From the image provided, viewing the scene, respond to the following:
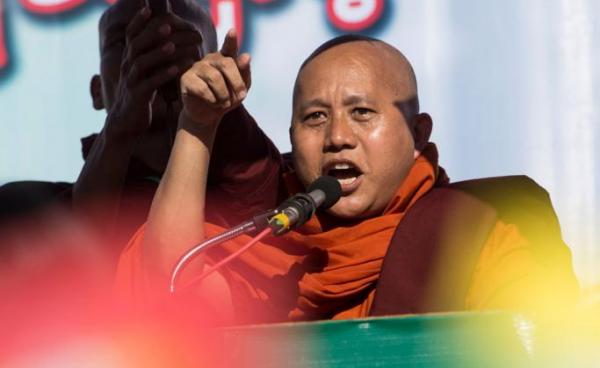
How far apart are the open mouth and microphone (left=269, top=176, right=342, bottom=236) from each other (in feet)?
0.84

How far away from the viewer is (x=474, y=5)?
2846mm

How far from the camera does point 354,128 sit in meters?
1.94

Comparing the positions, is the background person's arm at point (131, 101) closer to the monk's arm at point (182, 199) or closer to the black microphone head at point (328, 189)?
the monk's arm at point (182, 199)

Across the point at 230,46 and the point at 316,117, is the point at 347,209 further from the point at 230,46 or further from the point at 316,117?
the point at 230,46

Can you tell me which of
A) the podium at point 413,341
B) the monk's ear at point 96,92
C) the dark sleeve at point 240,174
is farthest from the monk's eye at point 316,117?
the monk's ear at point 96,92

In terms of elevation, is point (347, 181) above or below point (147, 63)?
below

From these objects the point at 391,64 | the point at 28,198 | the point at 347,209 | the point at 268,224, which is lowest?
the point at 28,198

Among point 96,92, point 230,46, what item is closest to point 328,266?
point 230,46

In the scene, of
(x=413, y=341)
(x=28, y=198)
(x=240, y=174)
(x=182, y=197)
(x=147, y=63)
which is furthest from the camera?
(x=28, y=198)

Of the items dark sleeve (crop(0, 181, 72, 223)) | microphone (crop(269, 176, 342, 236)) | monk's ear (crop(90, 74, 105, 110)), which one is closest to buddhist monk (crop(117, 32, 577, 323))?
microphone (crop(269, 176, 342, 236))

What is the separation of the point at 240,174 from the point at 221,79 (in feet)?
1.69

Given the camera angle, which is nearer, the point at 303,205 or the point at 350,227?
the point at 303,205

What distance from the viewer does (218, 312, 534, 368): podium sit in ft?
4.39

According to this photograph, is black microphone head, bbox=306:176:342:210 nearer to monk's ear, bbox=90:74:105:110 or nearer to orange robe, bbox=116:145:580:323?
orange robe, bbox=116:145:580:323
